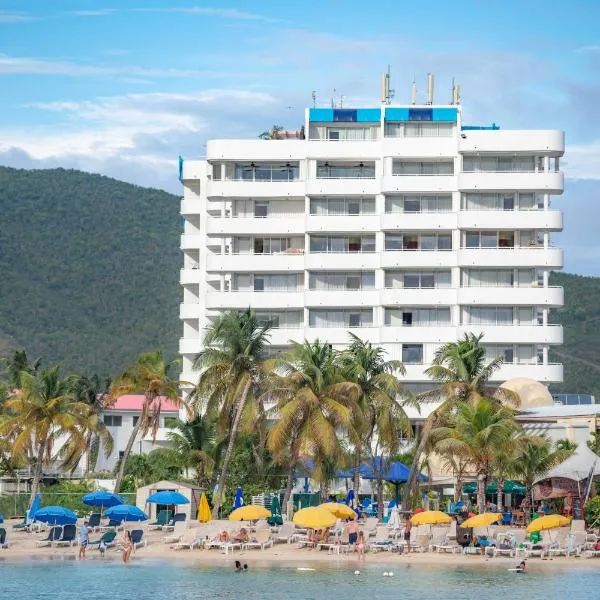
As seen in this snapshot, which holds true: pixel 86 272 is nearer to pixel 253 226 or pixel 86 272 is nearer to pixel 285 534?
pixel 253 226

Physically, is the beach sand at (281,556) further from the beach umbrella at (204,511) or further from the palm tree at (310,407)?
the palm tree at (310,407)

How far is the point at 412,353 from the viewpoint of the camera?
339 ft

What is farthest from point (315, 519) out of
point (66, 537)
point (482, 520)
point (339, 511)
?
point (66, 537)

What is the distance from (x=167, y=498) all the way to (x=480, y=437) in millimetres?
15647

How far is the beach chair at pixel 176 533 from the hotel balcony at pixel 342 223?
133ft

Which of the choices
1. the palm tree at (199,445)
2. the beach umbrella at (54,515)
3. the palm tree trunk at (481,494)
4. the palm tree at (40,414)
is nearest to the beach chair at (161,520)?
the beach umbrella at (54,515)

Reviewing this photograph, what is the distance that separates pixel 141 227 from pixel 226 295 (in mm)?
84314

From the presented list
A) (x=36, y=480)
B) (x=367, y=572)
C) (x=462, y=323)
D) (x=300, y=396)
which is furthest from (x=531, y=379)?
(x=367, y=572)

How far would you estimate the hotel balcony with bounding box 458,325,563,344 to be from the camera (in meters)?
102

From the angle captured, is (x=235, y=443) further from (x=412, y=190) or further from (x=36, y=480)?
(x=412, y=190)

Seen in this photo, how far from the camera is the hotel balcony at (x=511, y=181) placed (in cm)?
10281

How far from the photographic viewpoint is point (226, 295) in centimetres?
10519

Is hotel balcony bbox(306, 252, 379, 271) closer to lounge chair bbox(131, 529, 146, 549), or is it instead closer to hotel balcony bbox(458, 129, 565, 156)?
hotel balcony bbox(458, 129, 565, 156)

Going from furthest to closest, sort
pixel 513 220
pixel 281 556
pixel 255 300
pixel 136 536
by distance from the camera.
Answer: pixel 255 300, pixel 513 220, pixel 136 536, pixel 281 556
